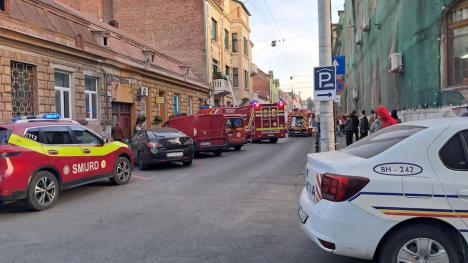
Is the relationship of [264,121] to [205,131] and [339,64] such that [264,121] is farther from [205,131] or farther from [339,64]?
[339,64]

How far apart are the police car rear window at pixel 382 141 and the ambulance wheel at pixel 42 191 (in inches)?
227


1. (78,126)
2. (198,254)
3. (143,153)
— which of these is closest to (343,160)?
(198,254)

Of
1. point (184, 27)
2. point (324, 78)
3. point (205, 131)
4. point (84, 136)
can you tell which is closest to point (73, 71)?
point (205, 131)

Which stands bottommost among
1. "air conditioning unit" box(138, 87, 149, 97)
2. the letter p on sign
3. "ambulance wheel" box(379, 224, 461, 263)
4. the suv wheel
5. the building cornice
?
the suv wheel

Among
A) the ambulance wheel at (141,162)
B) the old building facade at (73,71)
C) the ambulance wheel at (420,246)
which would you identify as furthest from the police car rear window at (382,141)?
the old building facade at (73,71)

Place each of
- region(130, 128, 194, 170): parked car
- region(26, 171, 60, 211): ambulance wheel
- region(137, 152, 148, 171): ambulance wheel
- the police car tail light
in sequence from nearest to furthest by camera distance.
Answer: the police car tail light
region(26, 171, 60, 211): ambulance wheel
region(130, 128, 194, 170): parked car
region(137, 152, 148, 171): ambulance wheel

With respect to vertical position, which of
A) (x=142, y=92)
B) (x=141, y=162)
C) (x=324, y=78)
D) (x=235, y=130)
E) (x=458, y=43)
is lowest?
(x=141, y=162)

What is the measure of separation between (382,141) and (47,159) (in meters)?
6.31

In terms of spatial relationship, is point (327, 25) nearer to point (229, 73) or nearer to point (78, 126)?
point (78, 126)

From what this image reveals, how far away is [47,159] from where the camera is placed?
326 inches

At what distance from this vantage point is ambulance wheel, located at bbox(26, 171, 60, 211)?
787 cm

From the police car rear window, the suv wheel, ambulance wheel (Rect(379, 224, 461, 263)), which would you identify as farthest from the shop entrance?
ambulance wheel (Rect(379, 224, 461, 263))

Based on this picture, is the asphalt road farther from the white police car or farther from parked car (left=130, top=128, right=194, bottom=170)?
parked car (left=130, top=128, right=194, bottom=170)

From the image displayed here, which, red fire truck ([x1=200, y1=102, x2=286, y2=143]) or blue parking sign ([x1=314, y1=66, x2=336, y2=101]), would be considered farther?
red fire truck ([x1=200, y1=102, x2=286, y2=143])
